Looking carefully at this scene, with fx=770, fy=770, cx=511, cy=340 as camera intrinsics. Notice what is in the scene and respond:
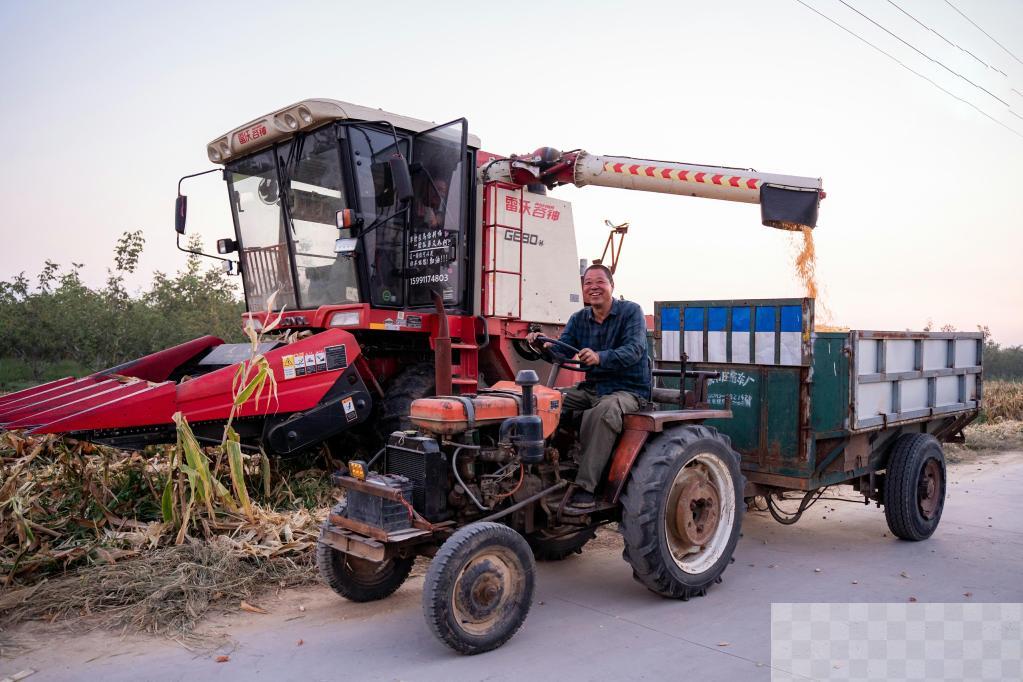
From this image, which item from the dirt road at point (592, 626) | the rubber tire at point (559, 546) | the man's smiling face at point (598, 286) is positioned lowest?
the dirt road at point (592, 626)

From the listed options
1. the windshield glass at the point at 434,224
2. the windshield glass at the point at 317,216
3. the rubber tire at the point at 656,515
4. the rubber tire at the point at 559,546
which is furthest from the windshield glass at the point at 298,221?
the rubber tire at the point at 656,515

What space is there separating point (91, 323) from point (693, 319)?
11.7m

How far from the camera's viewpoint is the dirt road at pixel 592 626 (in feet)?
12.7

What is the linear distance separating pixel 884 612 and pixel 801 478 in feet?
4.14

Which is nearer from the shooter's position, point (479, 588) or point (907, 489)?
point (479, 588)

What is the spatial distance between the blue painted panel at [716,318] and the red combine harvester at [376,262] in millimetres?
1642

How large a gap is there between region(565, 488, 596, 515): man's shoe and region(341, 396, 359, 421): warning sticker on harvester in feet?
8.25

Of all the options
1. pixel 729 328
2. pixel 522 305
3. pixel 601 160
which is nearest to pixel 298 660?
pixel 729 328

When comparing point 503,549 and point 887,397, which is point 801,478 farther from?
point 503,549

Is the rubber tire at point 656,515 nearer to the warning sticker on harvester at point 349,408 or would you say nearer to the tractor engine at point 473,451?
the tractor engine at point 473,451

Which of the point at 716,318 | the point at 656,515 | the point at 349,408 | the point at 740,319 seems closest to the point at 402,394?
the point at 349,408

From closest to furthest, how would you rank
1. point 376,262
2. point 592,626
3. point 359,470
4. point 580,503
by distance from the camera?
1. point 359,470
2. point 592,626
3. point 580,503
4. point 376,262

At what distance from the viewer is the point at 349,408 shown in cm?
667

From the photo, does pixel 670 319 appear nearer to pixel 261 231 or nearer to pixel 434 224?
pixel 434 224
